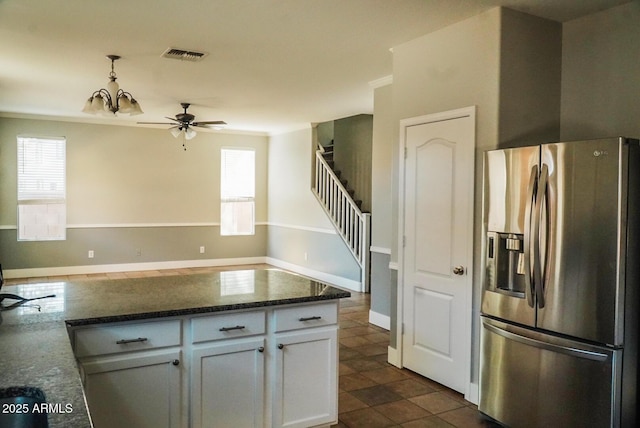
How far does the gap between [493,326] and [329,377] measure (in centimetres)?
107

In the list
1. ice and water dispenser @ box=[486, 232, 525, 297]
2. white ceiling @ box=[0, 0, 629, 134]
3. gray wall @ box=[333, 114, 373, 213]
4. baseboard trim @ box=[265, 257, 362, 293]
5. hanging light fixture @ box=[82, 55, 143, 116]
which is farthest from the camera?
gray wall @ box=[333, 114, 373, 213]

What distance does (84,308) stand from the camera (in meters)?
2.23

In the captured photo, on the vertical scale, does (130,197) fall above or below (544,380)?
above

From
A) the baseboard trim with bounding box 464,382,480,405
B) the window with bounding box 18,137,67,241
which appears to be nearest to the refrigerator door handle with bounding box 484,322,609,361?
the baseboard trim with bounding box 464,382,480,405

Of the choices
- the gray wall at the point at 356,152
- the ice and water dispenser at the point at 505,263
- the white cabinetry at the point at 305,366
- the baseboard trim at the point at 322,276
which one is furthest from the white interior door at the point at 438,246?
the gray wall at the point at 356,152

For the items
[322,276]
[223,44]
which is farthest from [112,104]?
[322,276]

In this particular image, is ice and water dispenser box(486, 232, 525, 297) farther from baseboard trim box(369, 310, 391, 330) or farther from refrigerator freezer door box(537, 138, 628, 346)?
baseboard trim box(369, 310, 391, 330)

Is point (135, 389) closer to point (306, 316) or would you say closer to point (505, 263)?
point (306, 316)

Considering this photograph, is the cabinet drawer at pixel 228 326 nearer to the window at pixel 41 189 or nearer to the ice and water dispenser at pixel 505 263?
the ice and water dispenser at pixel 505 263

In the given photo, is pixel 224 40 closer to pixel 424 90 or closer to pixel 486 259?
pixel 424 90

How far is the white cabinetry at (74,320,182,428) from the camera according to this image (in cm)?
211

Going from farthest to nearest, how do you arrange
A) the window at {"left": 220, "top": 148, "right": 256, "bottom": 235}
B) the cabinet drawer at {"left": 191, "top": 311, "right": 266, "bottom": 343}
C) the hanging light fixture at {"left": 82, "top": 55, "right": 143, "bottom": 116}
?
1. the window at {"left": 220, "top": 148, "right": 256, "bottom": 235}
2. the hanging light fixture at {"left": 82, "top": 55, "right": 143, "bottom": 116}
3. the cabinet drawer at {"left": 191, "top": 311, "right": 266, "bottom": 343}

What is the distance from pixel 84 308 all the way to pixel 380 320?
3.63 meters

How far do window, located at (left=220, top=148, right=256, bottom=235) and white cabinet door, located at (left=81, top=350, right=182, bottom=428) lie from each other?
7.37m
